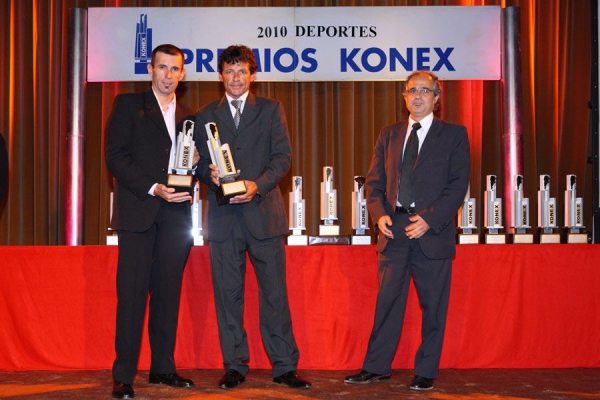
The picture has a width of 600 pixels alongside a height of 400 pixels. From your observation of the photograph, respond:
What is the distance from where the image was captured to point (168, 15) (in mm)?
4609

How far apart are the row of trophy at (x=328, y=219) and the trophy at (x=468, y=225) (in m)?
0.50

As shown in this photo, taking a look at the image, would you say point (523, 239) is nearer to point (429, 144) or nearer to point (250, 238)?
point (429, 144)

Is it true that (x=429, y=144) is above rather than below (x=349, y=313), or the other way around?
above

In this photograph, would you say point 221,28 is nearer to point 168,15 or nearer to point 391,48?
point 168,15

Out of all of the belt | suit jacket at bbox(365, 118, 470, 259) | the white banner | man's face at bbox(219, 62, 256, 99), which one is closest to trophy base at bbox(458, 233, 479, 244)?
suit jacket at bbox(365, 118, 470, 259)

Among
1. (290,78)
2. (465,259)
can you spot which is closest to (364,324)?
(465,259)

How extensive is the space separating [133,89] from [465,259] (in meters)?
3.00

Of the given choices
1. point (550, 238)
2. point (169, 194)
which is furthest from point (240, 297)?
point (550, 238)

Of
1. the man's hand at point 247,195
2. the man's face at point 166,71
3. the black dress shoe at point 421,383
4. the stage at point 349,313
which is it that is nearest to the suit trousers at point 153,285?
the man's hand at point 247,195

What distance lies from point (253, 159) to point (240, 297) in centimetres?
65

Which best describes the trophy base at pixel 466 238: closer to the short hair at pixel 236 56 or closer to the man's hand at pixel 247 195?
the man's hand at pixel 247 195

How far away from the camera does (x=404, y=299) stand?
3.28m

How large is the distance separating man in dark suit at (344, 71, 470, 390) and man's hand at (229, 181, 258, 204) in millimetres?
593

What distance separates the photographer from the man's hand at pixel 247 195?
10.0 ft
